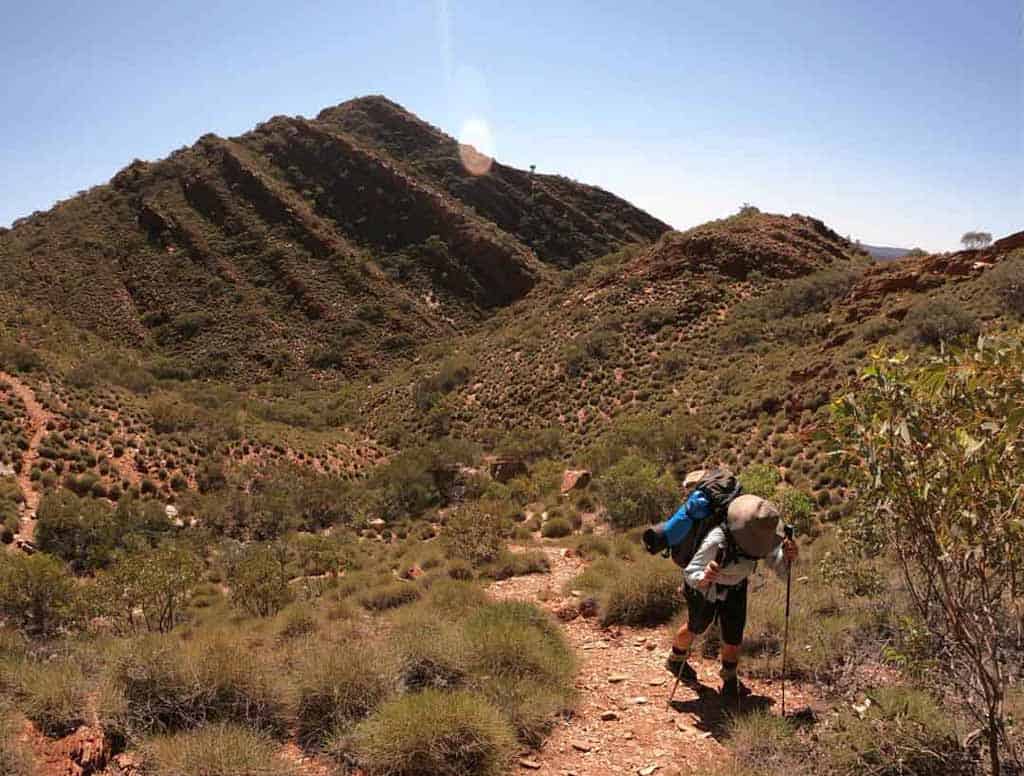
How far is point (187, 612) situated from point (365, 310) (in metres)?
33.5

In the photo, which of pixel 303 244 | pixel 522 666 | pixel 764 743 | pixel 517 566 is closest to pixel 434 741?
pixel 522 666

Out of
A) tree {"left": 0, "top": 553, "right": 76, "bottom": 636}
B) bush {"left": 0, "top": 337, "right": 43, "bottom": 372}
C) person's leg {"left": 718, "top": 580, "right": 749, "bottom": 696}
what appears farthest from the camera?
bush {"left": 0, "top": 337, "right": 43, "bottom": 372}

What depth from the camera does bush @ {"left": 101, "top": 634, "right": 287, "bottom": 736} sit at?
14.1 feet

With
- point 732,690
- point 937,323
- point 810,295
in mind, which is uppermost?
point 810,295

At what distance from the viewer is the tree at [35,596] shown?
8.53 m

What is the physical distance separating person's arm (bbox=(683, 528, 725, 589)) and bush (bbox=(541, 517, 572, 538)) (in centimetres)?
793

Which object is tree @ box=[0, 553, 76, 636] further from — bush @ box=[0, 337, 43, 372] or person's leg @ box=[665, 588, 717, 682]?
bush @ box=[0, 337, 43, 372]

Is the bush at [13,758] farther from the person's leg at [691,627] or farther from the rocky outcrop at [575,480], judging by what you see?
the rocky outcrop at [575,480]

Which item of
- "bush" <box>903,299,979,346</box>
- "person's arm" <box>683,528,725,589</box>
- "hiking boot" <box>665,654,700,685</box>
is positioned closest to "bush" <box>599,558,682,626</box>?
"hiking boot" <box>665,654,700,685</box>

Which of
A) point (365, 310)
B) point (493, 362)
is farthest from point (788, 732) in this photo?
point (365, 310)

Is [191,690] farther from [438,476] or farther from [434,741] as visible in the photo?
[438,476]

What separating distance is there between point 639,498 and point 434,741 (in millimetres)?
8692

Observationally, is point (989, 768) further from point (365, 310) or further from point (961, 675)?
point (365, 310)

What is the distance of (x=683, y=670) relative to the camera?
5176 mm
